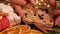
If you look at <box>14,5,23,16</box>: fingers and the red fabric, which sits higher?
<box>14,5,23,16</box>: fingers

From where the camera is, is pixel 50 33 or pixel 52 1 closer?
pixel 50 33

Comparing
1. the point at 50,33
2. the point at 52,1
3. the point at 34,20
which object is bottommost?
the point at 50,33

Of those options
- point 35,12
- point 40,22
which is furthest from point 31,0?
point 40,22

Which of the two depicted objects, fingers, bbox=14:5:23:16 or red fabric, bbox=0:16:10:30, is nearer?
red fabric, bbox=0:16:10:30

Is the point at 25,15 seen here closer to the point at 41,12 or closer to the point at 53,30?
the point at 41,12

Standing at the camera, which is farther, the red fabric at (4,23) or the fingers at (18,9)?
the fingers at (18,9)

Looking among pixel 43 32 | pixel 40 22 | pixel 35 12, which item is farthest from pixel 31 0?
pixel 43 32

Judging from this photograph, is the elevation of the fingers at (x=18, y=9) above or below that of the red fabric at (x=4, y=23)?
above

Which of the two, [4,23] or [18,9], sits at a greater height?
[18,9]

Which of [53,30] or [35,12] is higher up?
[35,12]

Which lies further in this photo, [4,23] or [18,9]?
[18,9]
